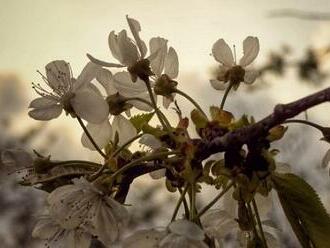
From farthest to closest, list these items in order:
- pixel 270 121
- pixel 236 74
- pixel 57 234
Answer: pixel 236 74 → pixel 57 234 → pixel 270 121

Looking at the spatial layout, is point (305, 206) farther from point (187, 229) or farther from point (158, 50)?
point (158, 50)

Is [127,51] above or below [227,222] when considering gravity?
above

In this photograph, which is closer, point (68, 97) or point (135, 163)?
point (135, 163)

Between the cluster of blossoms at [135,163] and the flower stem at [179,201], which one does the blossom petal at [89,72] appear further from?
the flower stem at [179,201]

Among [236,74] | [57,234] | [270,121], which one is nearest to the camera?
[270,121]

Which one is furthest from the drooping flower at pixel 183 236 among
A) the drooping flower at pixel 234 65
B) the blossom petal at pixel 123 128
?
the drooping flower at pixel 234 65

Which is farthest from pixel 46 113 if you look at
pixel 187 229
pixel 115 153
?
pixel 187 229

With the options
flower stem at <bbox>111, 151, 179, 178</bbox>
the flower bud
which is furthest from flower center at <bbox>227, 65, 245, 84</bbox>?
flower stem at <bbox>111, 151, 179, 178</bbox>
